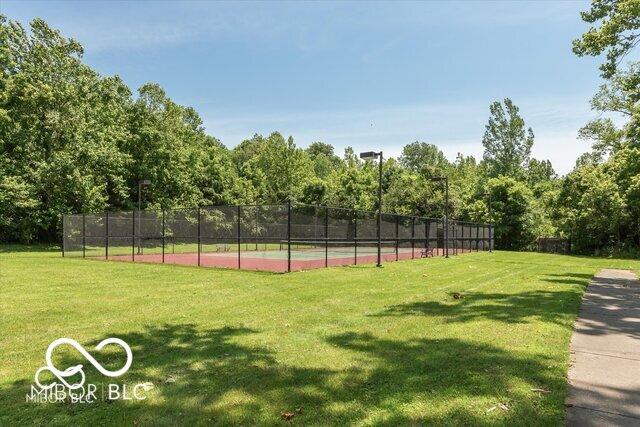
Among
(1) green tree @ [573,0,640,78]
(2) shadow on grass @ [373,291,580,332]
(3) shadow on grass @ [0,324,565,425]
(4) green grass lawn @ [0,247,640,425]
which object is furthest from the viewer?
(1) green tree @ [573,0,640,78]

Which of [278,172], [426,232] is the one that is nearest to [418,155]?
[278,172]

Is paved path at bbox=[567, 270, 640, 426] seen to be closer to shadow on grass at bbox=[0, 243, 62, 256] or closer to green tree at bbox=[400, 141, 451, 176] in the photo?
shadow on grass at bbox=[0, 243, 62, 256]

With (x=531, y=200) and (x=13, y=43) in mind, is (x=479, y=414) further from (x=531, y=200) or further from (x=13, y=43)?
(x=531, y=200)

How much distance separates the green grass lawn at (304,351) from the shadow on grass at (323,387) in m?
0.02

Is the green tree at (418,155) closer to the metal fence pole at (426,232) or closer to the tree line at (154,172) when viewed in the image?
the tree line at (154,172)

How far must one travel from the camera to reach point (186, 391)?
172 inches

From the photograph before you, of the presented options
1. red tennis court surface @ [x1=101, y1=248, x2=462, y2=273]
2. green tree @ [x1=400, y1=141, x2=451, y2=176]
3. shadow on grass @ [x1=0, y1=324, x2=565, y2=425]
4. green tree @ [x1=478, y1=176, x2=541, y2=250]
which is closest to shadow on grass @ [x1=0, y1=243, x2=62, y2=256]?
red tennis court surface @ [x1=101, y1=248, x2=462, y2=273]

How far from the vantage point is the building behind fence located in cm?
1994

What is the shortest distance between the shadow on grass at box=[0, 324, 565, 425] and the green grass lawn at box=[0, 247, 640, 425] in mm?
17

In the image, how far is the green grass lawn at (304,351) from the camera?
12.8ft

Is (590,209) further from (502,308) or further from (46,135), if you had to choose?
(46,135)

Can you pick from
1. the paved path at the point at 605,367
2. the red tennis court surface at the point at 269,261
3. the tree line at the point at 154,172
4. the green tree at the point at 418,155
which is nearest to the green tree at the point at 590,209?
the tree line at the point at 154,172

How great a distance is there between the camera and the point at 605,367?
5.11m

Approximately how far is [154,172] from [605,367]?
43108mm
